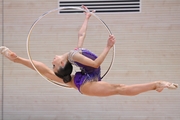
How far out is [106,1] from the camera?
5707 mm

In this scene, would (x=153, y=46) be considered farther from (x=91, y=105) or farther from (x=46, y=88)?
(x=46, y=88)

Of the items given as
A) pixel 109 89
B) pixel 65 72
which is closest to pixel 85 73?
pixel 65 72

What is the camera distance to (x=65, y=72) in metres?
3.94

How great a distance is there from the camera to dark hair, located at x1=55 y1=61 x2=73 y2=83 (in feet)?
12.8

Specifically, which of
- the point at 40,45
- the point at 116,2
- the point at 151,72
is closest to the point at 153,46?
the point at 151,72

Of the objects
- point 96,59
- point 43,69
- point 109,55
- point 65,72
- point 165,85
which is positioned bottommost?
point 109,55

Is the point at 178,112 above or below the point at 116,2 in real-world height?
below

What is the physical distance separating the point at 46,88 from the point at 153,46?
6.28 ft

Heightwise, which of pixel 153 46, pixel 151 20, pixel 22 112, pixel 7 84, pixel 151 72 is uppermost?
pixel 151 20

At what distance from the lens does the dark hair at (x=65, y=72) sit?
12.8 ft

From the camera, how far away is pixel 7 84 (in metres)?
5.95

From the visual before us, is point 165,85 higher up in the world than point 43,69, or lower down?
higher up

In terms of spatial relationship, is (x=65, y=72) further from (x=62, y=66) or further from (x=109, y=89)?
(x=109, y=89)

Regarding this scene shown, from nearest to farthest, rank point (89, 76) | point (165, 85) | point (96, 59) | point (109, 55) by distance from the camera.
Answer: point (165, 85) < point (96, 59) < point (89, 76) < point (109, 55)
